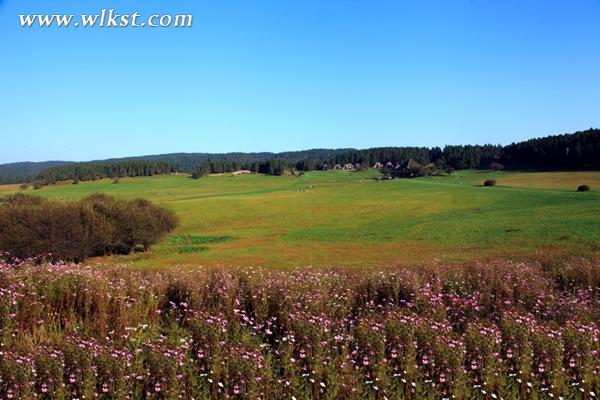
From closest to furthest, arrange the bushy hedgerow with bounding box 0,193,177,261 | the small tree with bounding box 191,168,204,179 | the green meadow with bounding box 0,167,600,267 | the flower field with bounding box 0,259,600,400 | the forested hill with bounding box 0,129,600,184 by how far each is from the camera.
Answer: the flower field with bounding box 0,259,600,400, the green meadow with bounding box 0,167,600,267, the bushy hedgerow with bounding box 0,193,177,261, the forested hill with bounding box 0,129,600,184, the small tree with bounding box 191,168,204,179

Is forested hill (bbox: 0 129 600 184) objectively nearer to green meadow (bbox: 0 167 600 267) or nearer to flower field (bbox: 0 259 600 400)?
green meadow (bbox: 0 167 600 267)

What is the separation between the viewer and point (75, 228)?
121 ft

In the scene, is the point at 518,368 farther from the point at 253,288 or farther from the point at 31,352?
the point at 31,352

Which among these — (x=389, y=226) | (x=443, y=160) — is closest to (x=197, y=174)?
(x=443, y=160)

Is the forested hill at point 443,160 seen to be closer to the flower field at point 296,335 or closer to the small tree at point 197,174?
the small tree at point 197,174

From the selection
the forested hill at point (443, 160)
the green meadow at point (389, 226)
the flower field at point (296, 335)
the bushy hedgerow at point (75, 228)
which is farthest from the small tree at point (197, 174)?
the flower field at point (296, 335)

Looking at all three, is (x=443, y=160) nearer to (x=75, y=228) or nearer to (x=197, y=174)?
(x=197, y=174)

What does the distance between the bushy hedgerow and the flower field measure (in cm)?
2349

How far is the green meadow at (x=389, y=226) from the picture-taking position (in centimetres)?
3222

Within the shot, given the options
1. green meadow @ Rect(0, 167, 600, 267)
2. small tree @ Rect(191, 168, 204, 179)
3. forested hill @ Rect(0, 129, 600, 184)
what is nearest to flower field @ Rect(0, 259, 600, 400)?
green meadow @ Rect(0, 167, 600, 267)

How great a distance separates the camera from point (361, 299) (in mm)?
8945

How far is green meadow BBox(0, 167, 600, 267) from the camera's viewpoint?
32219mm

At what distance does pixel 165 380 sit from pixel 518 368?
4359 mm

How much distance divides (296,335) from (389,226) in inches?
1825
